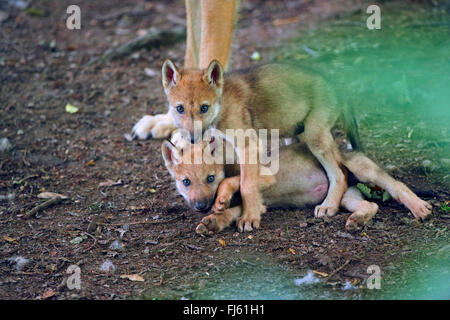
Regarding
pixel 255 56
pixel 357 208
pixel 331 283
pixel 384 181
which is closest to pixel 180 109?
pixel 357 208

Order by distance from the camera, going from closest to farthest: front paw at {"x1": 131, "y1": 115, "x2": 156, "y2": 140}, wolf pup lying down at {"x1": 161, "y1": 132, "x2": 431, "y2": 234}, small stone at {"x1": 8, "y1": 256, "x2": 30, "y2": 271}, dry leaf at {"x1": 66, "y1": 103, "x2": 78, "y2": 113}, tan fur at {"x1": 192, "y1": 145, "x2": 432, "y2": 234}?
small stone at {"x1": 8, "y1": 256, "x2": 30, "y2": 271} < tan fur at {"x1": 192, "y1": 145, "x2": 432, "y2": 234} < wolf pup lying down at {"x1": 161, "y1": 132, "x2": 431, "y2": 234} < front paw at {"x1": 131, "y1": 115, "x2": 156, "y2": 140} < dry leaf at {"x1": 66, "y1": 103, "x2": 78, "y2": 113}

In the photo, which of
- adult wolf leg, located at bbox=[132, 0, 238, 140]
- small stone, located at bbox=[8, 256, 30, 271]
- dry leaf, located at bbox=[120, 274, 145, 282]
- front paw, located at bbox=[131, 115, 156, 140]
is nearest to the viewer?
dry leaf, located at bbox=[120, 274, 145, 282]

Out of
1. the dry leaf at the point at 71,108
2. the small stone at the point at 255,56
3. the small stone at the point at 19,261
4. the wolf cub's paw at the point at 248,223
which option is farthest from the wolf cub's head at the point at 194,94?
the small stone at the point at 255,56

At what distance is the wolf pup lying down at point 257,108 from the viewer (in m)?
4.47

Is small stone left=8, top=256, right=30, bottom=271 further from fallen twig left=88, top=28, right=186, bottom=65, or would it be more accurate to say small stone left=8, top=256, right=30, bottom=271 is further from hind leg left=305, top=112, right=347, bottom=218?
fallen twig left=88, top=28, right=186, bottom=65

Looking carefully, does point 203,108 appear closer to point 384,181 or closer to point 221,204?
point 221,204

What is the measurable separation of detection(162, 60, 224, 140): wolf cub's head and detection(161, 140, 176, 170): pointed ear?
12.1 inches

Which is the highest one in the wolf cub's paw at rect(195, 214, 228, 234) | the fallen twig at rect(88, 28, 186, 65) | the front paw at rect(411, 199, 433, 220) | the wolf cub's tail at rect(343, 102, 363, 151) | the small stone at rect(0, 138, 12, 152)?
the fallen twig at rect(88, 28, 186, 65)

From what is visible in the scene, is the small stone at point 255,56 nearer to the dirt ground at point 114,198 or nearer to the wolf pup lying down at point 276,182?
the dirt ground at point 114,198

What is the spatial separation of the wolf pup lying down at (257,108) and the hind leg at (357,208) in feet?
0.23

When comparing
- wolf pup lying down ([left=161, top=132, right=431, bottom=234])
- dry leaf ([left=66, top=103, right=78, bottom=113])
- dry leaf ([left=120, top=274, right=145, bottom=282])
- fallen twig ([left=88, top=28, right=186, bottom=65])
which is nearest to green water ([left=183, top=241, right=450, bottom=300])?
dry leaf ([left=120, top=274, right=145, bottom=282])

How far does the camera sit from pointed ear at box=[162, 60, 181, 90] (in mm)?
4535

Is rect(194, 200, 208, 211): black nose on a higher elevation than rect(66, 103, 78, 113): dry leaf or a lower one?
lower
